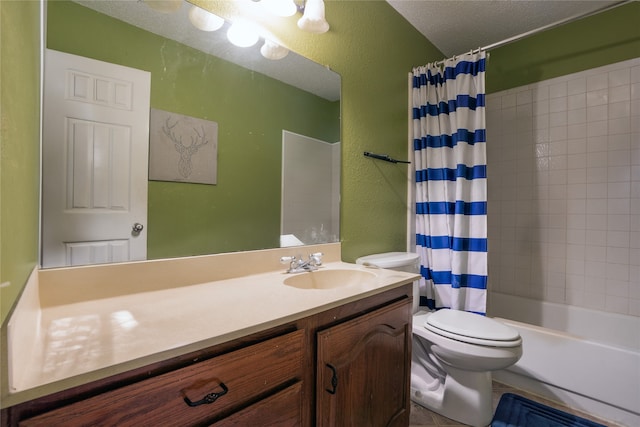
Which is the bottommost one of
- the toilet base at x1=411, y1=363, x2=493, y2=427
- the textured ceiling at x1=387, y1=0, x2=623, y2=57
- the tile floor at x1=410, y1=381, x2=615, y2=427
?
the tile floor at x1=410, y1=381, x2=615, y2=427

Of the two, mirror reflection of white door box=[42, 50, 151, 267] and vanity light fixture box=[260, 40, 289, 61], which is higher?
vanity light fixture box=[260, 40, 289, 61]

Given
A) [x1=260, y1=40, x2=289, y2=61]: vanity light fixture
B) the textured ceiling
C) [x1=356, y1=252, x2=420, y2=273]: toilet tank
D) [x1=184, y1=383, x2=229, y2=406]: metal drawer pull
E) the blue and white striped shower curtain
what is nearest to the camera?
[x1=184, y1=383, x2=229, y2=406]: metal drawer pull

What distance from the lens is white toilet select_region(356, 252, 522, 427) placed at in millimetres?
1326

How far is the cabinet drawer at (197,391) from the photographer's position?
495 mm

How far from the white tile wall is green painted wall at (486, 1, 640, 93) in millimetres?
73

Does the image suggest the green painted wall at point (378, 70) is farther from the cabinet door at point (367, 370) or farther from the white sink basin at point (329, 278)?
the cabinet door at point (367, 370)

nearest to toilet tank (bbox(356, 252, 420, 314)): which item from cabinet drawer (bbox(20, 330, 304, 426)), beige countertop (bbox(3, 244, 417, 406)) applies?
beige countertop (bbox(3, 244, 417, 406))

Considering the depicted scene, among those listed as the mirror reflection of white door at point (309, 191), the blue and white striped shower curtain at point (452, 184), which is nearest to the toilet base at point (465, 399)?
the blue and white striped shower curtain at point (452, 184)

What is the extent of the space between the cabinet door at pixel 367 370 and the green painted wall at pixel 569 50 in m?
2.26

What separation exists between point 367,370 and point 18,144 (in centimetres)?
109

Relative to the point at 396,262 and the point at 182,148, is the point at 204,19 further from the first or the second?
the point at 396,262

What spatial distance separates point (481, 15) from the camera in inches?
79.4

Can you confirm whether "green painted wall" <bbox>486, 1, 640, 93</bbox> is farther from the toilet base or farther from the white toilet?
the toilet base

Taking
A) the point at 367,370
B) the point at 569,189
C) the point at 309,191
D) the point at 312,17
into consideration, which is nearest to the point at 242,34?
the point at 312,17
